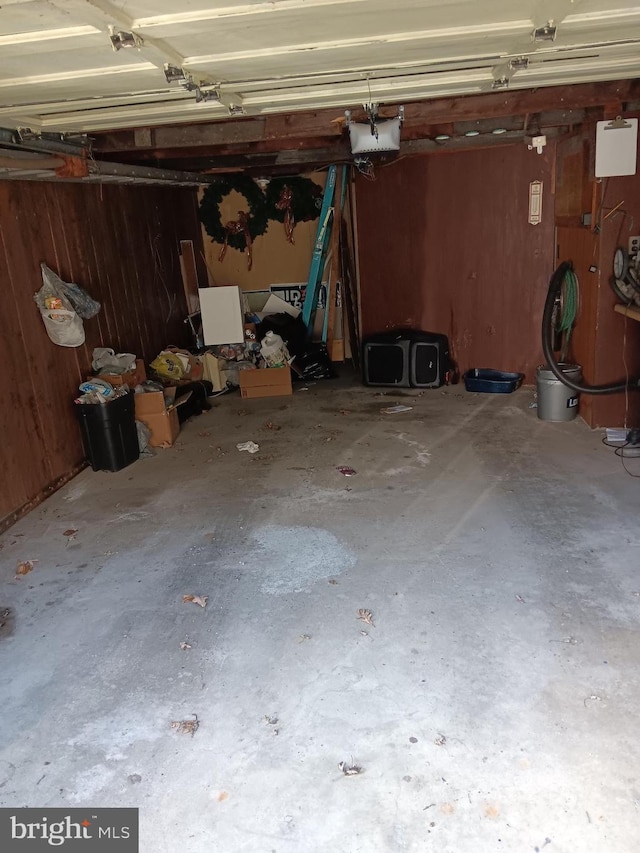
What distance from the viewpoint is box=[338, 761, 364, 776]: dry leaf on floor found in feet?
6.95

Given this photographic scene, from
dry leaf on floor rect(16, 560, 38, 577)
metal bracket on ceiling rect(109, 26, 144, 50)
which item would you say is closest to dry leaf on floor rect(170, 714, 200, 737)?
dry leaf on floor rect(16, 560, 38, 577)

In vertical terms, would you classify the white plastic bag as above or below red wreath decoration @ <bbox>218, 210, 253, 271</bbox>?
below

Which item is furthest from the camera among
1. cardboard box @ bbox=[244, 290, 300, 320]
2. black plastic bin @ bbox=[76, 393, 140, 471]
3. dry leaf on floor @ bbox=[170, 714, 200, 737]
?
cardboard box @ bbox=[244, 290, 300, 320]

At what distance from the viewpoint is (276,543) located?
364 centimetres

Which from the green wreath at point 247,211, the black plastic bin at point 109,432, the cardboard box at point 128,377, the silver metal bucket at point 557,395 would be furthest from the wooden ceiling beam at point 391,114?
the green wreath at point 247,211

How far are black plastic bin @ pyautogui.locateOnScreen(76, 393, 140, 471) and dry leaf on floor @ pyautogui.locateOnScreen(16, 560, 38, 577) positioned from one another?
4.39ft

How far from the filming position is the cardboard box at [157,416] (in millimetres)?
5191

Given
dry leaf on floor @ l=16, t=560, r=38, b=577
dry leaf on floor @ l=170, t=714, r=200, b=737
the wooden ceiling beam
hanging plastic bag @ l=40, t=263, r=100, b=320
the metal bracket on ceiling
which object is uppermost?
the wooden ceiling beam

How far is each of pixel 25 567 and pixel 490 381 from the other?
4569mm

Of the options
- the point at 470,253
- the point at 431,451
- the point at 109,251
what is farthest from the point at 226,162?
the point at 431,451

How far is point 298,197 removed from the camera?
7.63 m

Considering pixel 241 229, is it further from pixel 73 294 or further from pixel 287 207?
pixel 73 294

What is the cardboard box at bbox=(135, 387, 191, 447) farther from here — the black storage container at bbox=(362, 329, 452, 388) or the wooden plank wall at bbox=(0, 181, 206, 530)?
the black storage container at bbox=(362, 329, 452, 388)

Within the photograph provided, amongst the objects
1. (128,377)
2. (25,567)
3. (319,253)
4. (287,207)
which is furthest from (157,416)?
(287,207)
